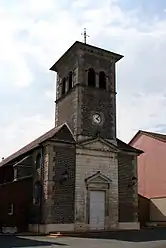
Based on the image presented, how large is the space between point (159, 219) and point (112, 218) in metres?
9.03

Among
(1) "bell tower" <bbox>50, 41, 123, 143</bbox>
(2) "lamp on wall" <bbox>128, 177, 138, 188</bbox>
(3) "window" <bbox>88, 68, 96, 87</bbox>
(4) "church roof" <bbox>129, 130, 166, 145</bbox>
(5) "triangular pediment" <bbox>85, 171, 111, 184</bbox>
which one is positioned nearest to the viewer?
(5) "triangular pediment" <bbox>85, 171, 111, 184</bbox>

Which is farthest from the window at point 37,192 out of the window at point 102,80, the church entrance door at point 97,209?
the window at point 102,80

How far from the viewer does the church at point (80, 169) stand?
26094mm

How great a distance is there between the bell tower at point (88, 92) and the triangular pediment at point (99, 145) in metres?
0.53

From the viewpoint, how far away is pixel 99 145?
28203 mm

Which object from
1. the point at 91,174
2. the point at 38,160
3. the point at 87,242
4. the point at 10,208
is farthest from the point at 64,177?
the point at 87,242

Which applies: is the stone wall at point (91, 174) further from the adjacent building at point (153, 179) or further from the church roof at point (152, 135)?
the church roof at point (152, 135)

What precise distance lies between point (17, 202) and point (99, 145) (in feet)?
23.9

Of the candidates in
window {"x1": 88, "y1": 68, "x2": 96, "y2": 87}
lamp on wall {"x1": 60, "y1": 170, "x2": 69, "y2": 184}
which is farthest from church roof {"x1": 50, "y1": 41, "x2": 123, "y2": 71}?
lamp on wall {"x1": 60, "y1": 170, "x2": 69, "y2": 184}

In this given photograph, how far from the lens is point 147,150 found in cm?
3812

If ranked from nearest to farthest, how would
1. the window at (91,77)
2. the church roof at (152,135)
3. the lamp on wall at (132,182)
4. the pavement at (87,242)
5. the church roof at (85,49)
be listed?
the pavement at (87,242), the lamp on wall at (132,182), the church roof at (85,49), the window at (91,77), the church roof at (152,135)

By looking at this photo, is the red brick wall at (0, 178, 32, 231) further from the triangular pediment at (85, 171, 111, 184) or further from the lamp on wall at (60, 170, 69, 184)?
the triangular pediment at (85, 171, 111, 184)

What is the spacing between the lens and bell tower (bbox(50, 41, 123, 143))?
93.9ft

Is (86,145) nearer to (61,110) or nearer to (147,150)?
(61,110)
